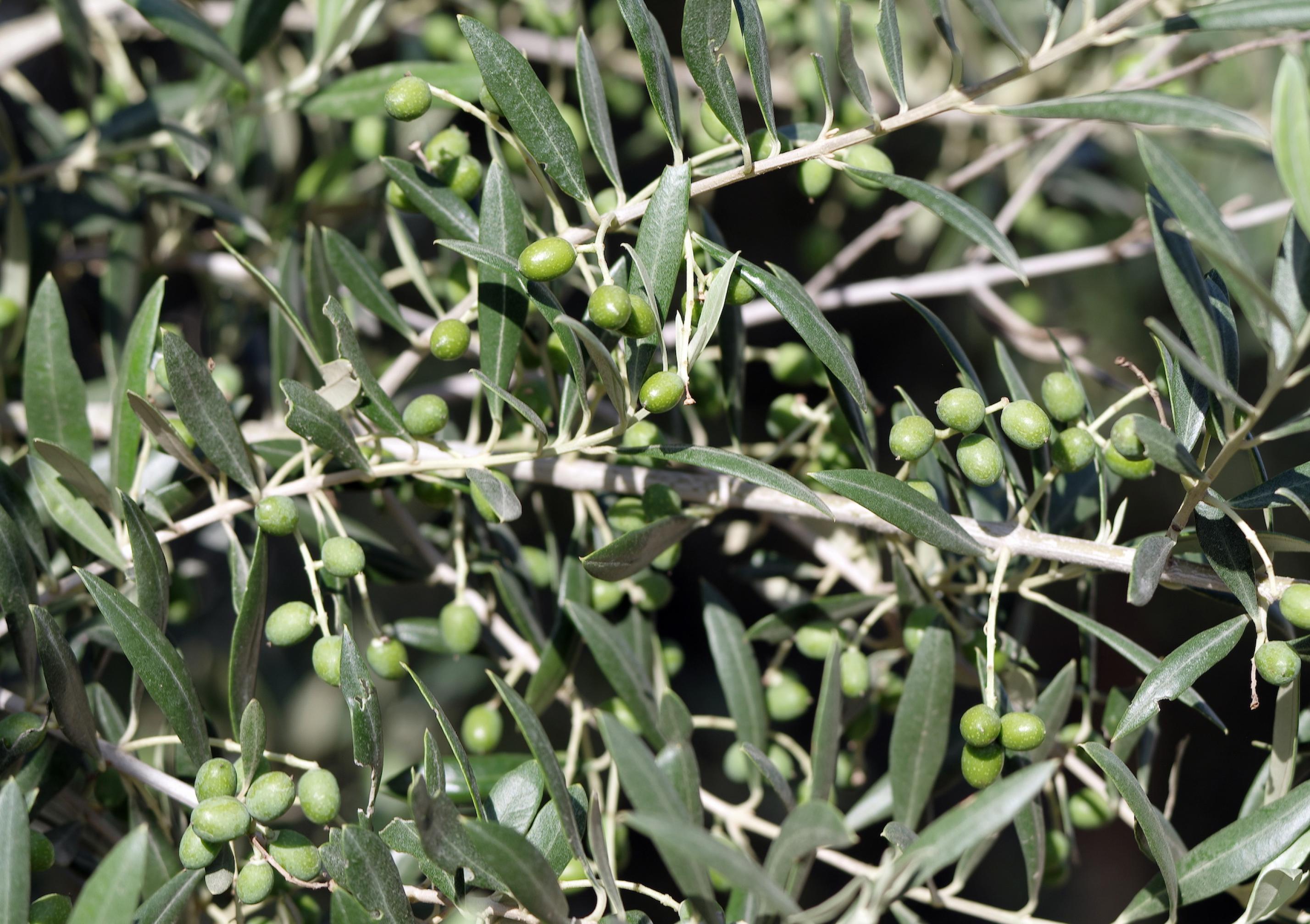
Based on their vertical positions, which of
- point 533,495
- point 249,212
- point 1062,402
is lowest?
point 533,495

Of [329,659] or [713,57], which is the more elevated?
[713,57]

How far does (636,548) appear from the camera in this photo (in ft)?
2.99

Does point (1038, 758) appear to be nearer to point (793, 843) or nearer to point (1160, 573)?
point (1160, 573)

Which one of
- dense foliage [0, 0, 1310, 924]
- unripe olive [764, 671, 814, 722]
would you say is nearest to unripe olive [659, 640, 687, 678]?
dense foliage [0, 0, 1310, 924]

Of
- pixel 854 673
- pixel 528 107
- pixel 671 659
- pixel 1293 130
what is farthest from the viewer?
pixel 671 659

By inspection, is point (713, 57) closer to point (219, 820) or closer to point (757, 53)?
point (757, 53)

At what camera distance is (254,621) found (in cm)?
89

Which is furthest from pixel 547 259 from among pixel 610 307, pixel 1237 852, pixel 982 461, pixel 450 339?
pixel 1237 852

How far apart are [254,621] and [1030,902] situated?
783 millimetres

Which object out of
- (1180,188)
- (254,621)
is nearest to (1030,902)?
(1180,188)

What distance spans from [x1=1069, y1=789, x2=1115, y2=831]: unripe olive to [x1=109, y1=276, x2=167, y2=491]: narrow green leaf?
111 cm

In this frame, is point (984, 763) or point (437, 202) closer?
point (984, 763)

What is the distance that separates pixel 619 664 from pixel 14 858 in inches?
21.1

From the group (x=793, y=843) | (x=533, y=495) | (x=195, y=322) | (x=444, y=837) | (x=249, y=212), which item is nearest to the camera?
(x=793, y=843)
